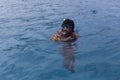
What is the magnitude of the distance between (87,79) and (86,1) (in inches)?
378

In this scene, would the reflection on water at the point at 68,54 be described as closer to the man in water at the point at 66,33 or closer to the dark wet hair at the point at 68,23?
the man in water at the point at 66,33

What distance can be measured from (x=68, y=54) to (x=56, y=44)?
91 centimetres

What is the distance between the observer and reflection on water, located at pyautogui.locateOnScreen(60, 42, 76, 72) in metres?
7.39

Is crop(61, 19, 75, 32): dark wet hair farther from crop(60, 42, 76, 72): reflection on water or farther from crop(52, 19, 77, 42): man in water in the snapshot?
crop(60, 42, 76, 72): reflection on water

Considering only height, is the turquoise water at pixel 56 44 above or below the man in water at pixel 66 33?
below

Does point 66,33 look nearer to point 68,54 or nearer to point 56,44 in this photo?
point 56,44

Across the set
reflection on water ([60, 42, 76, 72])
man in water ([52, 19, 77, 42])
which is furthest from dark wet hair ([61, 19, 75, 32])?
reflection on water ([60, 42, 76, 72])

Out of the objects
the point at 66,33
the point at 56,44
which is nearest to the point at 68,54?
the point at 66,33

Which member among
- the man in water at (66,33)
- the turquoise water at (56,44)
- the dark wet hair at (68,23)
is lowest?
the turquoise water at (56,44)

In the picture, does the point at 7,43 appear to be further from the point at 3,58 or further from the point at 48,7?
the point at 48,7

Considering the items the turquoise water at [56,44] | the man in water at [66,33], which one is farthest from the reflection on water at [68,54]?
the man in water at [66,33]

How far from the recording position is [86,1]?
16062 mm

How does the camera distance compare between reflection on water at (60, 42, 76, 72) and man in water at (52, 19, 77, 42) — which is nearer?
reflection on water at (60, 42, 76, 72)

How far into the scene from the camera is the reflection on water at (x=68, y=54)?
7.39 metres
